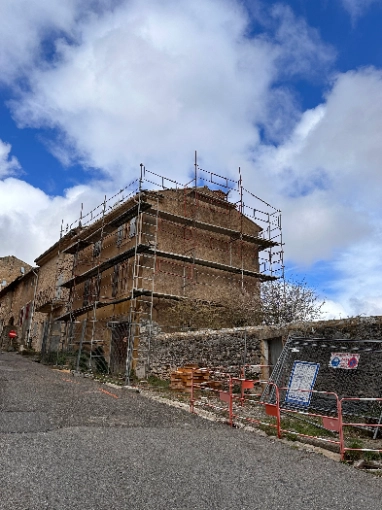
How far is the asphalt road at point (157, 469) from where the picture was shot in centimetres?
373

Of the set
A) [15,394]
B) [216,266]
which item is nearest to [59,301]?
[216,266]

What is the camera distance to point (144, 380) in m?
14.8

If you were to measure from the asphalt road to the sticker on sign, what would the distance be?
2.75m

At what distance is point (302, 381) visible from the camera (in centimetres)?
876

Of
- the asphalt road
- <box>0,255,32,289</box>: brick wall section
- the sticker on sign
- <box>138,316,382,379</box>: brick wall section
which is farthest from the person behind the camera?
<box>0,255,32,289</box>: brick wall section

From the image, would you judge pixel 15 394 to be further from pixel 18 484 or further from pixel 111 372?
pixel 111 372

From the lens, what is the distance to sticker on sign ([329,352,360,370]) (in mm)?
8195

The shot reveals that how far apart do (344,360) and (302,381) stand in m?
1.03

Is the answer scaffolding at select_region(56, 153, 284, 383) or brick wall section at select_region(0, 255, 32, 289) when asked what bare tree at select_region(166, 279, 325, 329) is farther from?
brick wall section at select_region(0, 255, 32, 289)

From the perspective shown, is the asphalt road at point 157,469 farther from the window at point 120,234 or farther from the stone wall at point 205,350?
the window at point 120,234

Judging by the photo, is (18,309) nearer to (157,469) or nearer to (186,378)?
(186,378)

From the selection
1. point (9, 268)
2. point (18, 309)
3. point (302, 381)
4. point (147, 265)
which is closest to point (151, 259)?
point (147, 265)

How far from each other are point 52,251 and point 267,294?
15.6 meters

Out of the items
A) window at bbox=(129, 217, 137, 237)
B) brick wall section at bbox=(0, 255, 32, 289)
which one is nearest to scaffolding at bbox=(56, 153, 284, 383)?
window at bbox=(129, 217, 137, 237)
